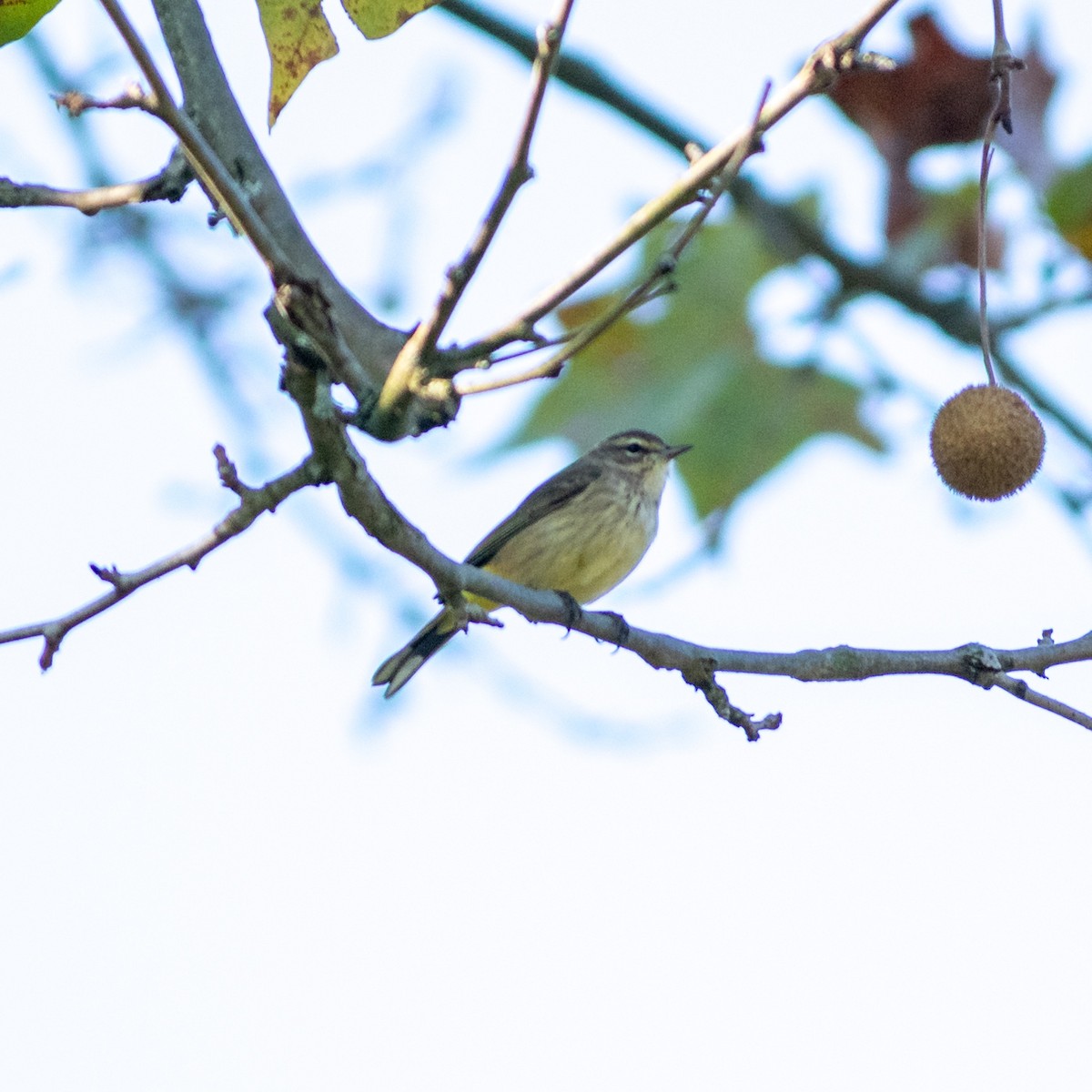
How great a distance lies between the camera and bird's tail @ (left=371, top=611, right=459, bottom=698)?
27.3 feet

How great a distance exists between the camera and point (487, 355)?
310cm

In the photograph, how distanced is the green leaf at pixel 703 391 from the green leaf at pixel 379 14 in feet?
9.87

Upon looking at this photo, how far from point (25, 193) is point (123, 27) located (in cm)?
119

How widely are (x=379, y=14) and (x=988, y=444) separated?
1.78 meters

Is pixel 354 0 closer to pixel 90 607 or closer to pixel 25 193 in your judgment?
pixel 25 193

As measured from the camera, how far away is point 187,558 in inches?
126

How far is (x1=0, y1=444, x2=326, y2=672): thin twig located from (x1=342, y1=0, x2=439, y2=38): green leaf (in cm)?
A: 85

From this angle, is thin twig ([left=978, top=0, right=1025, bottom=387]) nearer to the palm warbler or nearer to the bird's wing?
the palm warbler

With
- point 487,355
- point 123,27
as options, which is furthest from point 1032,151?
point 123,27

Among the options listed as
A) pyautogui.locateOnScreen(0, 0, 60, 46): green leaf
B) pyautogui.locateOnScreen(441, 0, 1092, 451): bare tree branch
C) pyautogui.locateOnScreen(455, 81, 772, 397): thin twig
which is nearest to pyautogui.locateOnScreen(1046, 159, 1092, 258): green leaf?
pyautogui.locateOnScreen(441, 0, 1092, 451): bare tree branch

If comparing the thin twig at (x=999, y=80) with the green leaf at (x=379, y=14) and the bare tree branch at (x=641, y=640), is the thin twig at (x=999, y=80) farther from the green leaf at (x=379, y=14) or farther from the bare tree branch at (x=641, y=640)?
the green leaf at (x=379, y=14)

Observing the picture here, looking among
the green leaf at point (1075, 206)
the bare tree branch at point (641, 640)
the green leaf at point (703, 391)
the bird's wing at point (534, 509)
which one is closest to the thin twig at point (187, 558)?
the bare tree branch at point (641, 640)

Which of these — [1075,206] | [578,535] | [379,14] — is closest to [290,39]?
[379,14]

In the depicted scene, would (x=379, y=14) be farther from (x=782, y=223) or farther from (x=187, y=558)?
(x=782, y=223)
